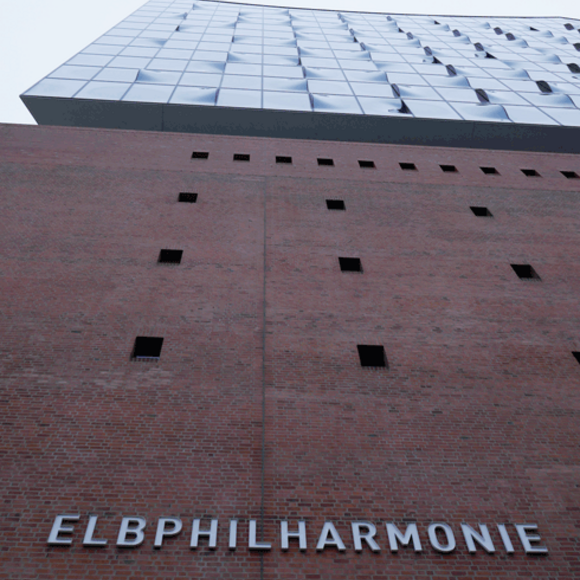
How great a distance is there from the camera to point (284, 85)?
69.6 ft

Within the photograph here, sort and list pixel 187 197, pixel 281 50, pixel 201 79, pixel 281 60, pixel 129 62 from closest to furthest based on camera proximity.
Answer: pixel 187 197 → pixel 201 79 → pixel 129 62 → pixel 281 60 → pixel 281 50

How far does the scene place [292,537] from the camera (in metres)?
6.77

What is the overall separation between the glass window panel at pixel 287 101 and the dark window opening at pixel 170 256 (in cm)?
943

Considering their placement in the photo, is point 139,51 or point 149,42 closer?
point 139,51

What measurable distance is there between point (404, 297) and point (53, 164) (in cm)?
1027

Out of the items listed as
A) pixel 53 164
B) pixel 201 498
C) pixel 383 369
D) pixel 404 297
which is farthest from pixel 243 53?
pixel 201 498

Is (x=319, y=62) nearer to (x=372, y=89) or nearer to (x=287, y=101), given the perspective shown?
(x=372, y=89)

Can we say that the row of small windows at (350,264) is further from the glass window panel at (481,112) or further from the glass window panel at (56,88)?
the glass window panel at (56,88)

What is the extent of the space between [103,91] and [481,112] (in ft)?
48.3

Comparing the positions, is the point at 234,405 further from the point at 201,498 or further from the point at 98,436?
the point at 98,436

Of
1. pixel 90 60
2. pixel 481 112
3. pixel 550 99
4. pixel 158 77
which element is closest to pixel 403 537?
pixel 481 112

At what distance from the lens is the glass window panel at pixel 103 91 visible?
18.2 metres

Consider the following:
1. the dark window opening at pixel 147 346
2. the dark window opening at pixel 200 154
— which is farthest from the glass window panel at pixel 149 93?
the dark window opening at pixel 147 346

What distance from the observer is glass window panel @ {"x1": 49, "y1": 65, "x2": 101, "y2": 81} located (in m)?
19.9
